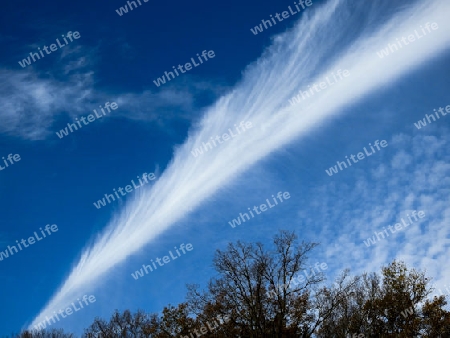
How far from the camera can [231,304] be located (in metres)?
42.1

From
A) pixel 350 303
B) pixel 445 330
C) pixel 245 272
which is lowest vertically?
pixel 445 330

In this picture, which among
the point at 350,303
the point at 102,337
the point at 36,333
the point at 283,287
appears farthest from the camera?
the point at 36,333

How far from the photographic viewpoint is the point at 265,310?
4219 cm

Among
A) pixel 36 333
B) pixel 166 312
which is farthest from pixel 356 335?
pixel 36 333

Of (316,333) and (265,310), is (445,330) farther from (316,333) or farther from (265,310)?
(265,310)

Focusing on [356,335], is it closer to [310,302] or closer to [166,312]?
[310,302]

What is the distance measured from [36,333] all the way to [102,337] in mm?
18175

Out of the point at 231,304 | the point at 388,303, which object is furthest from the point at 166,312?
the point at 388,303

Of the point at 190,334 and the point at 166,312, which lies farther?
the point at 166,312

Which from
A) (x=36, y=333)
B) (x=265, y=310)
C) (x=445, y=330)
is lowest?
(x=445, y=330)

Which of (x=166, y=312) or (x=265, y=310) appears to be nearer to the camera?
(x=265, y=310)

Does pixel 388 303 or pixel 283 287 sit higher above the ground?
pixel 283 287

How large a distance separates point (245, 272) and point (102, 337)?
1235 inches

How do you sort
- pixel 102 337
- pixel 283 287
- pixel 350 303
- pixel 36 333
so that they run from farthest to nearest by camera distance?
pixel 36 333, pixel 102 337, pixel 350 303, pixel 283 287
